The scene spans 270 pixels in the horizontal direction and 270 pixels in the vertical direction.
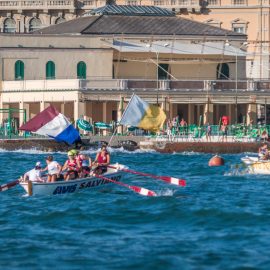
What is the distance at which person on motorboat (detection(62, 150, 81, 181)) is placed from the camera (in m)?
67.9

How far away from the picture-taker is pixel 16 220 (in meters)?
58.9

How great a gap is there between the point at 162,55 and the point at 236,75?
607 cm

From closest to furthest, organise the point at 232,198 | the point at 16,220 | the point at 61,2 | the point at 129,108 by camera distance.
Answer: the point at 16,220, the point at 232,198, the point at 129,108, the point at 61,2

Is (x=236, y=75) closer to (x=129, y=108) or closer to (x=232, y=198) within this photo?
(x=129, y=108)

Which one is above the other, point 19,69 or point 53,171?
point 19,69

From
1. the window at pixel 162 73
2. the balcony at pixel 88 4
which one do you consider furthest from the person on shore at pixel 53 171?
the balcony at pixel 88 4

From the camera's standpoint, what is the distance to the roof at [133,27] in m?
131

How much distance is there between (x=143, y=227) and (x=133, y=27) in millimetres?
78119

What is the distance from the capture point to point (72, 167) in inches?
2682

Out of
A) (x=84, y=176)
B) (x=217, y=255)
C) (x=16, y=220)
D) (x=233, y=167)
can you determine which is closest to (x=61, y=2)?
(x=233, y=167)

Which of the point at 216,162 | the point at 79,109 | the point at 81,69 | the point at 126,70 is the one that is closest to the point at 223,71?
the point at 126,70

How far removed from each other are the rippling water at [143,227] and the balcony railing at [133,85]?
1735 inches

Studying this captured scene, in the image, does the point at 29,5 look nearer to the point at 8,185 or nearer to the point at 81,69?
the point at 81,69

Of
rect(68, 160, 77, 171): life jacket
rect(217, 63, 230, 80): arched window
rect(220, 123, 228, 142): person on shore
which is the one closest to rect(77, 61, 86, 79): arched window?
rect(217, 63, 230, 80): arched window
